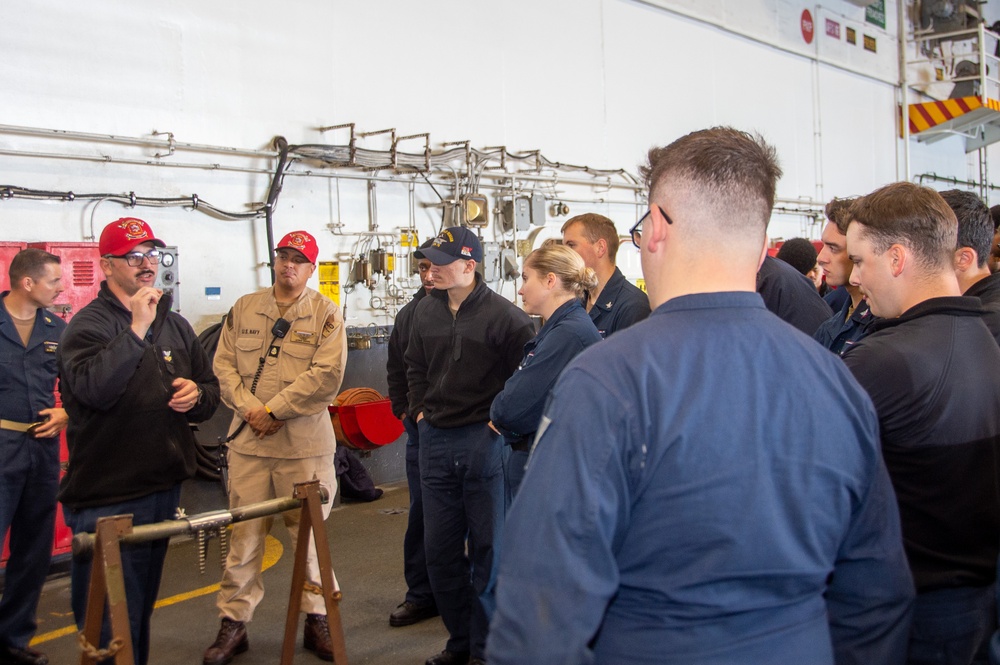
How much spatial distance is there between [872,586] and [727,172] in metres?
0.77

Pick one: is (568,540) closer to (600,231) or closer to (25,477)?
(600,231)

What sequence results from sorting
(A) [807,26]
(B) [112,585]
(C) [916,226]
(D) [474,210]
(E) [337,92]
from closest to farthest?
(C) [916,226] → (B) [112,585] → (E) [337,92] → (D) [474,210] → (A) [807,26]

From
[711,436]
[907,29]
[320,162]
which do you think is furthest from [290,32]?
[907,29]

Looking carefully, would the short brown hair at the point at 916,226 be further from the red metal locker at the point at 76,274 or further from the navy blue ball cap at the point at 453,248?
the red metal locker at the point at 76,274

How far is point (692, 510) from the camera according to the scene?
49.9 inches

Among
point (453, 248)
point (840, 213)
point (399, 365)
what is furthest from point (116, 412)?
point (840, 213)

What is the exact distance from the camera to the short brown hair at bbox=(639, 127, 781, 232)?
142 cm

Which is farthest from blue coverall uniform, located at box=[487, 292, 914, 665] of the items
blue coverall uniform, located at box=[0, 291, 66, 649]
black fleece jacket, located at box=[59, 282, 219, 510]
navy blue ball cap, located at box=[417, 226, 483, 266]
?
blue coverall uniform, located at box=[0, 291, 66, 649]

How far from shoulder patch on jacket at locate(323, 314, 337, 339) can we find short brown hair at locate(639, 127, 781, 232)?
9.46ft

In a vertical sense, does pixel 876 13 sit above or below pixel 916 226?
above

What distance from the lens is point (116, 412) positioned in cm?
315

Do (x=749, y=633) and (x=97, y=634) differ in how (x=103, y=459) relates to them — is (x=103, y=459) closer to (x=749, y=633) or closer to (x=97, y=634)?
(x=97, y=634)

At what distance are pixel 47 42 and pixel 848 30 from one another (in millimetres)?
11254

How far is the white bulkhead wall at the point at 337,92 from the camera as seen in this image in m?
5.44
